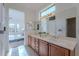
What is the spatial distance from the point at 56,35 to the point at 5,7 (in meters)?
0.96

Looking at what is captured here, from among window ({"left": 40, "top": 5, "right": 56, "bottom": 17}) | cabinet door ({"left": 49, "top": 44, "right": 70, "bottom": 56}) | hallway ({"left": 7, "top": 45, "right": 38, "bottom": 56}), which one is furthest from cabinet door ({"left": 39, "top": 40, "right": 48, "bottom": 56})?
window ({"left": 40, "top": 5, "right": 56, "bottom": 17})

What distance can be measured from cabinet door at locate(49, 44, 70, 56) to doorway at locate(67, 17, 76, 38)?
27 centimetres

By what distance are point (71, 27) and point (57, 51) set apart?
0.45m

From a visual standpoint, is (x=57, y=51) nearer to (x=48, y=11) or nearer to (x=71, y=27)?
(x=71, y=27)

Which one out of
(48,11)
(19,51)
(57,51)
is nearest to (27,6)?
(48,11)

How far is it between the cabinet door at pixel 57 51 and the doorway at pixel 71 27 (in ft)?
0.90

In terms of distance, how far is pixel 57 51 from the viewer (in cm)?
173

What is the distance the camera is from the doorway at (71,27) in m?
1.69

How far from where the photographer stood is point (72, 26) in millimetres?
1695

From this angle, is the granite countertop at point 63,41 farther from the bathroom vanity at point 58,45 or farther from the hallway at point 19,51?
the hallway at point 19,51

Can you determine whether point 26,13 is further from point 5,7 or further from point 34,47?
point 34,47

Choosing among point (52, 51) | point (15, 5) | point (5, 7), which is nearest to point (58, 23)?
point (52, 51)

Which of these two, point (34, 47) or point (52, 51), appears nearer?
point (52, 51)

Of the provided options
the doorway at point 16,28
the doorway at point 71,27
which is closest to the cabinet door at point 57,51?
the doorway at point 71,27
